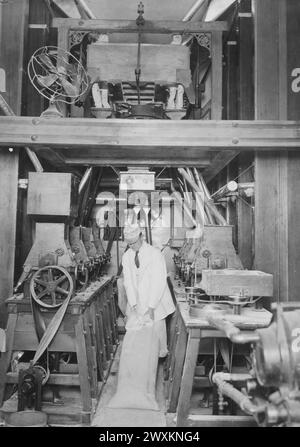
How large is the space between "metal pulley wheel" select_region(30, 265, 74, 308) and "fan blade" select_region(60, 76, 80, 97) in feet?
6.29

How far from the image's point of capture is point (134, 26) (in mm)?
5113

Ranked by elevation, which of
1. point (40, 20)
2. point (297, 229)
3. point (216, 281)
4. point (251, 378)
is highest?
point (40, 20)

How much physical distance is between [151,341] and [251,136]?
2.32 metres

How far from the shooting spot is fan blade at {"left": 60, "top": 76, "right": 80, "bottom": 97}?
4.44 m

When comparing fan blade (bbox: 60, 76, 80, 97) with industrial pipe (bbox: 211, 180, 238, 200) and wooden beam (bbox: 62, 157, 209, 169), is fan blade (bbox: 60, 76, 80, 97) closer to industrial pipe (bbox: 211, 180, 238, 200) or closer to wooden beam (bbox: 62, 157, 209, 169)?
wooden beam (bbox: 62, 157, 209, 169)

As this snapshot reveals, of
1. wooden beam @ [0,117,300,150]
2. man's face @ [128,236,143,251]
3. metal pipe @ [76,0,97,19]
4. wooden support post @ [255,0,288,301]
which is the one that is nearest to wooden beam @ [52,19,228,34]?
wooden support post @ [255,0,288,301]

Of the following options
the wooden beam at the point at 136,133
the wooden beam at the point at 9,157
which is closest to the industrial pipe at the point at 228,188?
the wooden beam at the point at 136,133

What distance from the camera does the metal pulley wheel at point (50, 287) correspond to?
382 cm

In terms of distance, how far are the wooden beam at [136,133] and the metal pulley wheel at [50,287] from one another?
1.15 meters

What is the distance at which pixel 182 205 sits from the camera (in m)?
8.27

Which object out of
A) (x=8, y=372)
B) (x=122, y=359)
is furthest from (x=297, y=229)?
(x=8, y=372)

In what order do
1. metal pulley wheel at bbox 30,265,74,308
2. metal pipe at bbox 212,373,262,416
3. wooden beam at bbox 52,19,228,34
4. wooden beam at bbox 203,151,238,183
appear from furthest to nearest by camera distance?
wooden beam at bbox 52,19,228,34, wooden beam at bbox 203,151,238,183, metal pulley wheel at bbox 30,265,74,308, metal pipe at bbox 212,373,262,416

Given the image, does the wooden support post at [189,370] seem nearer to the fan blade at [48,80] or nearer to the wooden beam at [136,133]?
the wooden beam at [136,133]
